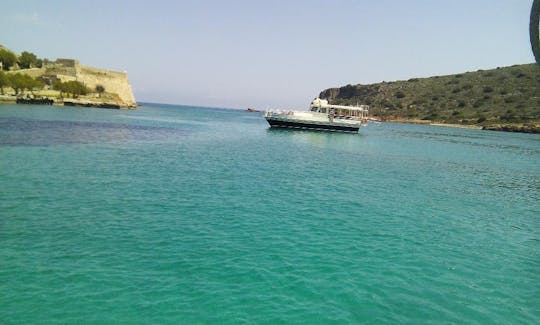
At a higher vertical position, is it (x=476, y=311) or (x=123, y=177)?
(x=123, y=177)

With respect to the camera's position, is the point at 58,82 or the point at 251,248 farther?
the point at 58,82

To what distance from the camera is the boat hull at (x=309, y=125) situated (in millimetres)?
71875

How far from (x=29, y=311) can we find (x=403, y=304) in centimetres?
807

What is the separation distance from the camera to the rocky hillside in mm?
109688

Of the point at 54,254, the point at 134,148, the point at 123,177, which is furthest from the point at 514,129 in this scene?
the point at 54,254

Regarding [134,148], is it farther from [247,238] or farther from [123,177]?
[247,238]

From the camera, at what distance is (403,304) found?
9.09 m

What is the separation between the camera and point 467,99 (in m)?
132

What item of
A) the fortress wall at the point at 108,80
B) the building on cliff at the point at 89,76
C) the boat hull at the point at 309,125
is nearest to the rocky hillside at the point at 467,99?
the boat hull at the point at 309,125

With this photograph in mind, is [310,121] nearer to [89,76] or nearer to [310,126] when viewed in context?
[310,126]

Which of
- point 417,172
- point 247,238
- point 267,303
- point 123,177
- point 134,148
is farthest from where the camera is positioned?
point 134,148

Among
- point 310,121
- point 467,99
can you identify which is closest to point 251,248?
point 310,121

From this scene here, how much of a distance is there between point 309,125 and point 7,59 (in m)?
81.5

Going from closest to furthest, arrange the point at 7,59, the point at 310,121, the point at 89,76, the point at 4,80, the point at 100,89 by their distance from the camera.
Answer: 1. the point at 310,121
2. the point at 4,80
3. the point at 7,59
4. the point at 89,76
5. the point at 100,89
